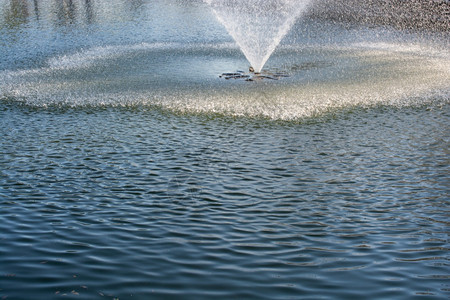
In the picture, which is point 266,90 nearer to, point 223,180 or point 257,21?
point 223,180

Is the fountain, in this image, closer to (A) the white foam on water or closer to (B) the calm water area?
(B) the calm water area

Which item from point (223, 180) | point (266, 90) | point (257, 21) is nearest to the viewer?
point (223, 180)

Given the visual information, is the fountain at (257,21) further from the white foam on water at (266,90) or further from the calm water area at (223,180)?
the white foam on water at (266,90)

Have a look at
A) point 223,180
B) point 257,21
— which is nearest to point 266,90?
point 223,180

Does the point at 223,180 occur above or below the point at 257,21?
below

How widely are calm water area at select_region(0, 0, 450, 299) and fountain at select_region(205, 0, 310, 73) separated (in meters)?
1.98

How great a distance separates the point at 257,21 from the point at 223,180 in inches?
1327

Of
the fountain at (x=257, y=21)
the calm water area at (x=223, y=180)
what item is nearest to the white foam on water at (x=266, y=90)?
the calm water area at (x=223, y=180)

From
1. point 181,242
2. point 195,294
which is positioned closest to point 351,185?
point 181,242

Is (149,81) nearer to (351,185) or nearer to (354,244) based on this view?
(351,185)

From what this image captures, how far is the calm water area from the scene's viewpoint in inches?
356

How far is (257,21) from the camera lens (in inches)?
1780

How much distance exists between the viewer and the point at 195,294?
839cm

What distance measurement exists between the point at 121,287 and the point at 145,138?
9.19 m
